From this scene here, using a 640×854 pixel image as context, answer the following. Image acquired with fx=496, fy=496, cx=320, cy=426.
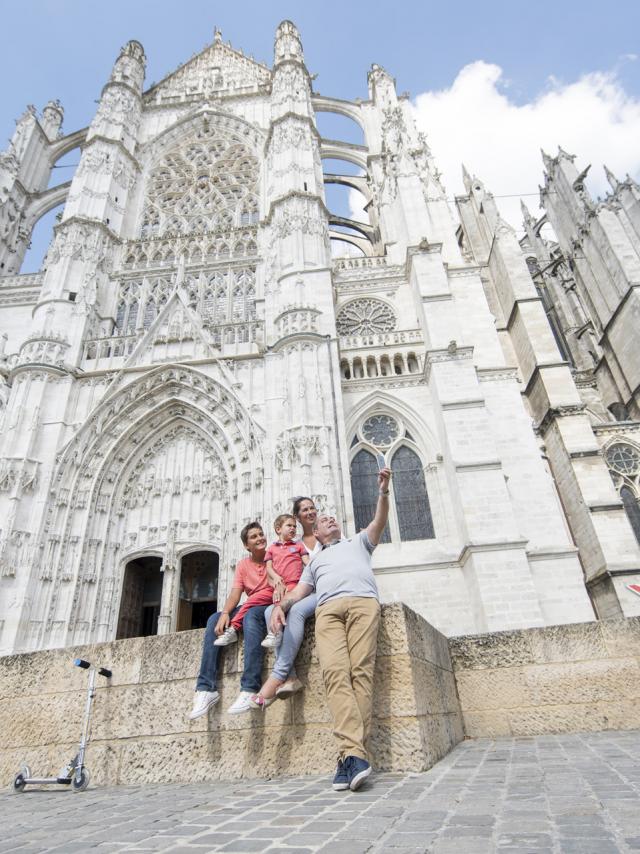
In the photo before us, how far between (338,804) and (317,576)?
132 cm

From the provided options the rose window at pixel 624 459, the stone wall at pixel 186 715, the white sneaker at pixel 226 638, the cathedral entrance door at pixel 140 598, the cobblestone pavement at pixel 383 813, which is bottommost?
the cobblestone pavement at pixel 383 813

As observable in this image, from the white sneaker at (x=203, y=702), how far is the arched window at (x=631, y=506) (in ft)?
46.9

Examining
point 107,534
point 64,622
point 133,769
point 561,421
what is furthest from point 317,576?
point 561,421

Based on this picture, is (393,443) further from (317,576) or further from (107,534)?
(317,576)

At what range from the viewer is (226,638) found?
3664 mm

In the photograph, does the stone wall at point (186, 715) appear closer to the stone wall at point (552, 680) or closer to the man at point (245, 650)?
the man at point (245, 650)

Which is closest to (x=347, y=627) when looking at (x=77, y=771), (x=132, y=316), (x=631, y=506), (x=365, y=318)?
(x=77, y=771)

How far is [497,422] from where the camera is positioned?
1333 cm

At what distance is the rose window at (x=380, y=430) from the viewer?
13.4 metres

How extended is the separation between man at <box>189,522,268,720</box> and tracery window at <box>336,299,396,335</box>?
12.7 metres

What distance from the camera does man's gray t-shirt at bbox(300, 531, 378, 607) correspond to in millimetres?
3256

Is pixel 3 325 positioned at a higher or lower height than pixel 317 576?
higher

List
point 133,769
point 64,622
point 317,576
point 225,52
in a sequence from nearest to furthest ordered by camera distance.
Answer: point 317,576 → point 133,769 → point 64,622 → point 225,52

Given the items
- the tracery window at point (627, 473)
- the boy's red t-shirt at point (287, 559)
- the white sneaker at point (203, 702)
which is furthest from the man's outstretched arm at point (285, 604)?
the tracery window at point (627, 473)
